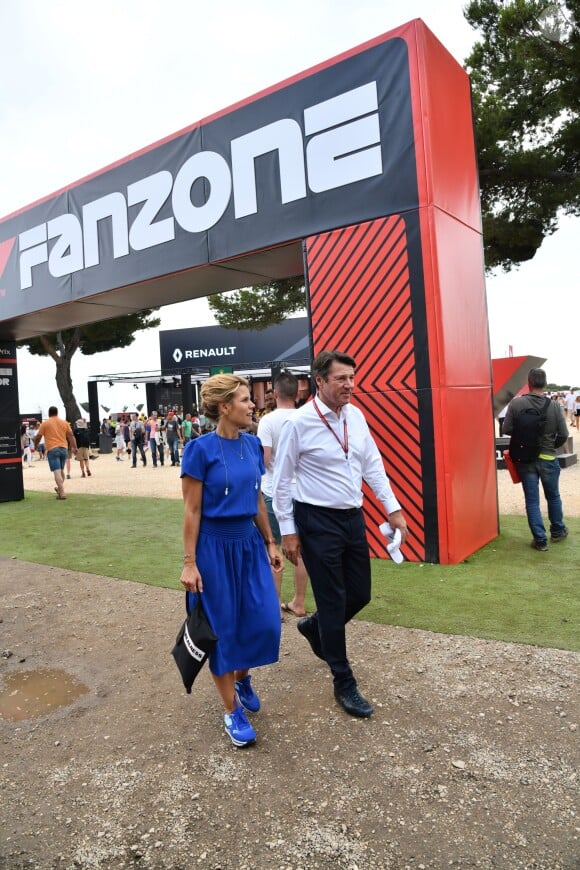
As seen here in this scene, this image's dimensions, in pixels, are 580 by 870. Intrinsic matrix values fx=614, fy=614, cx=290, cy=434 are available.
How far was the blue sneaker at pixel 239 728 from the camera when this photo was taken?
2797 millimetres

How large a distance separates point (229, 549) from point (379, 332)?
379cm

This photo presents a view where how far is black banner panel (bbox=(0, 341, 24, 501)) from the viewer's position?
38.3 feet

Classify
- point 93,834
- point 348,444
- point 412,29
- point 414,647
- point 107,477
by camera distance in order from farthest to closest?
point 107,477 → point 412,29 → point 414,647 → point 348,444 → point 93,834

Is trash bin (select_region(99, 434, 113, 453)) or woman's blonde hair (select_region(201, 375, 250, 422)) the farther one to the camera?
trash bin (select_region(99, 434, 113, 453))

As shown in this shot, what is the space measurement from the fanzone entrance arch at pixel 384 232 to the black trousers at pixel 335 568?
2786 mm

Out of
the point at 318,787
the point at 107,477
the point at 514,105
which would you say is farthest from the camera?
the point at 107,477

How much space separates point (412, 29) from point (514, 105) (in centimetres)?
898

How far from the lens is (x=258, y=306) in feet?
69.6

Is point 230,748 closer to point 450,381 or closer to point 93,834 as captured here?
point 93,834

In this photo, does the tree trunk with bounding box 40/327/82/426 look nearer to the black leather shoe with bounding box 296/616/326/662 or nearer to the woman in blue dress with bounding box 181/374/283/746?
the black leather shoe with bounding box 296/616/326/662

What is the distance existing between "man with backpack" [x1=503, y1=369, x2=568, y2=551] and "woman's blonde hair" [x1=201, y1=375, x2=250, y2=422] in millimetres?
3989

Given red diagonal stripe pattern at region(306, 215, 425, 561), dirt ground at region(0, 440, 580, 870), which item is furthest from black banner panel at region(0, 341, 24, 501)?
dirt ground at region(0, 440, 580, 870)

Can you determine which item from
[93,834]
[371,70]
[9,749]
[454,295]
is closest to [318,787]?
[93,834]

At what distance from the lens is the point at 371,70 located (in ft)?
19.5
